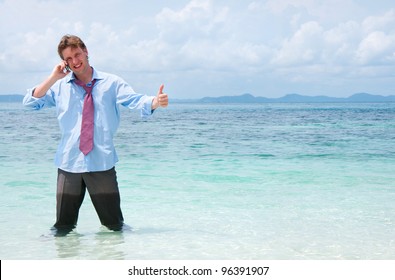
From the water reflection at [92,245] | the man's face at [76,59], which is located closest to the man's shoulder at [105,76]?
the man's face at [76,59]

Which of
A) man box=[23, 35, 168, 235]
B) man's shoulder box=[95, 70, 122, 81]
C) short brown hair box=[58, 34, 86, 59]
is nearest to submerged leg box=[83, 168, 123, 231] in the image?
man box=[23, 35, 168, 235]

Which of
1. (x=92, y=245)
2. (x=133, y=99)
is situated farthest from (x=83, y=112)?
(x=92, y=245)

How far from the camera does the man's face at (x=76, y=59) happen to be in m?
4.74

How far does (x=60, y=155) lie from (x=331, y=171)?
831cm

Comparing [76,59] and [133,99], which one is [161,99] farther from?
[76,59]

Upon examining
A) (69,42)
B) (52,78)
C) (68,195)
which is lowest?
(68,195)

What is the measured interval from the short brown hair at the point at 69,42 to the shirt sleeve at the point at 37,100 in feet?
1.36

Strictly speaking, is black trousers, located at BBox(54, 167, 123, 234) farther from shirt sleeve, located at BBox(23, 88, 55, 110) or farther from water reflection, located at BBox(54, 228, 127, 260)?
shirt sleeve, located at BBox(23, 88, 55, 110)

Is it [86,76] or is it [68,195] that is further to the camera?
[68,195]

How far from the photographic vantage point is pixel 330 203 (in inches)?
318

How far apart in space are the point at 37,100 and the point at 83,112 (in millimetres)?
401

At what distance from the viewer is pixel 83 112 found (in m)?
4.85
